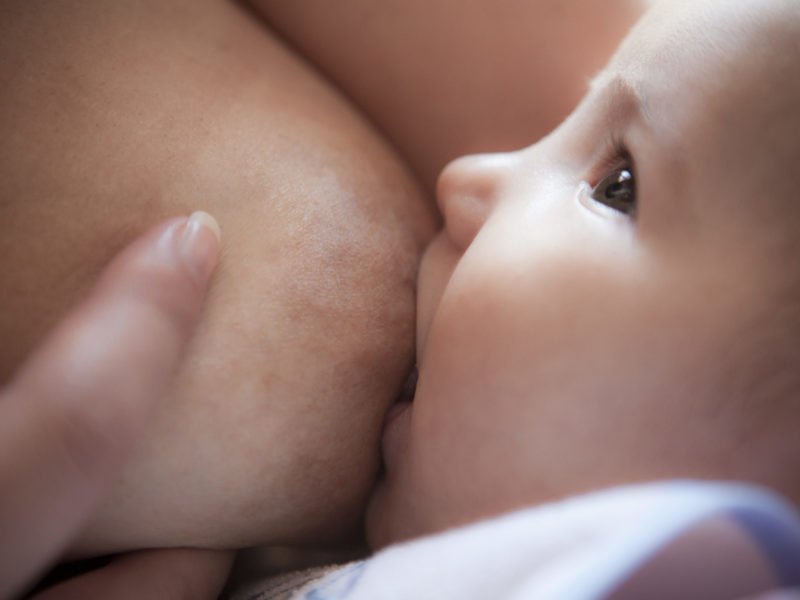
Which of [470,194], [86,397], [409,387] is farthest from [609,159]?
[86,397]

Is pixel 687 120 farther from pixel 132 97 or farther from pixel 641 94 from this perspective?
pixel 132 97

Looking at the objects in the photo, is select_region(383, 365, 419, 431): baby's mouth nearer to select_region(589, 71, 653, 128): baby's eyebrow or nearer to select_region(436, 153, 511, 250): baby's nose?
select_region(436, 153, 511, 250): baby's nose

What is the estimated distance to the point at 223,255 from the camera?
2.21ft

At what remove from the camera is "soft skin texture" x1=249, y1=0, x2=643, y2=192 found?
2.96ft

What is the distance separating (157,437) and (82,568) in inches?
8.1

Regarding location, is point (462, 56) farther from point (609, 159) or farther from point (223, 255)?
point (223, 255)

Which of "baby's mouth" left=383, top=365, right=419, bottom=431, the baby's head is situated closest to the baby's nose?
the baby's head

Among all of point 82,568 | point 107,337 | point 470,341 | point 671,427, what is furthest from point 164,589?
point 671,427

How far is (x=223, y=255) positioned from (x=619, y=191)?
380mm

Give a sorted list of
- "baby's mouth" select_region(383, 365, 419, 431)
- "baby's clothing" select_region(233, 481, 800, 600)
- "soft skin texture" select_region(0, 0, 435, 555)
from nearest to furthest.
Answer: "baby's clothing" select_region(233, 481, 800, 600), "soft skin texture" select_region(0, 0, 435, 555), "baby's mouth" select_region(383, 365, 419, 431)

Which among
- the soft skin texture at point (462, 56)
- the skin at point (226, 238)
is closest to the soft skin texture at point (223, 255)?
the skin at point (226, 238)

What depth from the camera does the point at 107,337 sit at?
0.54 m

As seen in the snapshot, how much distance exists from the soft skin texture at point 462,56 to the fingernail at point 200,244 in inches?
15.7

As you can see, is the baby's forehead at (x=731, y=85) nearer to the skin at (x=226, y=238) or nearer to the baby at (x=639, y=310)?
the baby at (x=639, y=310)
